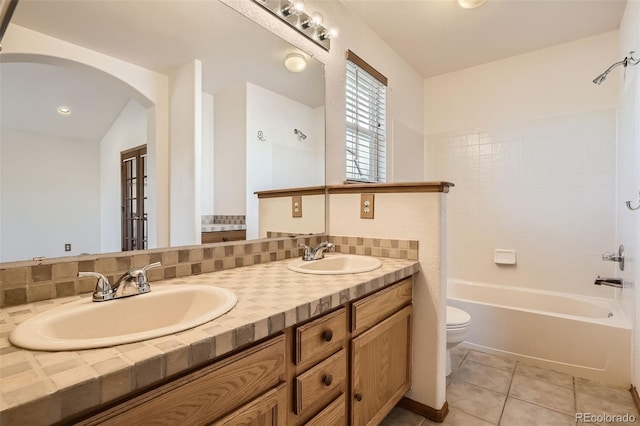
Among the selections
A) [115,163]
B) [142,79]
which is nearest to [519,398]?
[115,163]

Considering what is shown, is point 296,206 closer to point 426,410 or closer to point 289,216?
point 289,216

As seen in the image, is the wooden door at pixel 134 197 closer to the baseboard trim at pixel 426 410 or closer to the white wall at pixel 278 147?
the white wall at pixel 278 147

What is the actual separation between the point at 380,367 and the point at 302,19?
183 centimetres

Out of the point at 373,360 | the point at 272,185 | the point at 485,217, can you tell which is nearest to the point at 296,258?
the point at 272,185

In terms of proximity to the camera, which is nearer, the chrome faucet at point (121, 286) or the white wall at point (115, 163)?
the chrome faucet at point (121, 286)

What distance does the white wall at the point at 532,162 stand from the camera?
2482 millimetres

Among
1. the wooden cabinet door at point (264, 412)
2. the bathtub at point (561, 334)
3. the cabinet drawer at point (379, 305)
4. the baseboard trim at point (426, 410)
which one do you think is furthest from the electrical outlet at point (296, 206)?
the bathtub at point (561, 334)

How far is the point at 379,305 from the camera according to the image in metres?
1.28

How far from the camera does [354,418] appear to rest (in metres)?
1.14

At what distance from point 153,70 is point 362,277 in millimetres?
1114

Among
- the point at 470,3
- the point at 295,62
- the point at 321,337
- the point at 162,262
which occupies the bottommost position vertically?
the point at 321,337

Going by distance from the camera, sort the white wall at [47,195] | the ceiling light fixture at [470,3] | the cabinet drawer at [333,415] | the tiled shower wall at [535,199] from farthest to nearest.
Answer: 1. the tiled shower wall at [535,199]
2. the ceiling light fixture at [470,3]
3. the cabinet drawer at [333,415]
4. the white wall at [47,195]

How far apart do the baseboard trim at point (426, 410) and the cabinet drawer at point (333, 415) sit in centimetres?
67

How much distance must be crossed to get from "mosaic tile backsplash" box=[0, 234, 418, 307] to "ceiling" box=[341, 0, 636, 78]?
168cm
